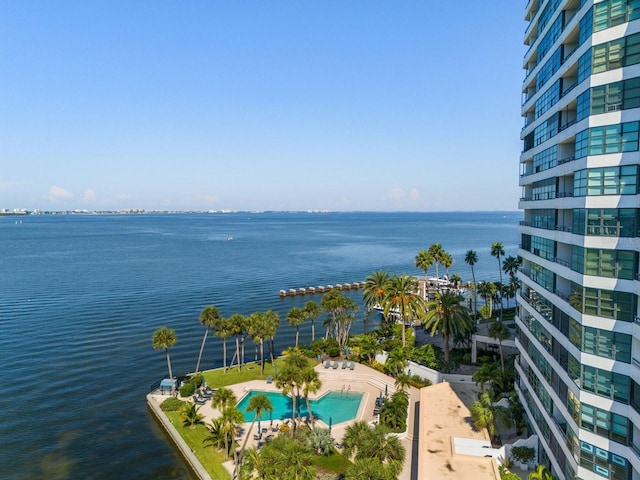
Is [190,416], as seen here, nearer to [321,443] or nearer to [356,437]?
[321,443]

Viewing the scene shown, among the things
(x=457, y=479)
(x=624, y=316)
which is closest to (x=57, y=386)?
(x=457, y=479)

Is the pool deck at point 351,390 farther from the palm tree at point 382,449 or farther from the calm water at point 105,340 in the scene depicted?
the palm tree at point 382,449

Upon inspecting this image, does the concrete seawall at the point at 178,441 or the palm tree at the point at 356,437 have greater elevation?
the palm tree at the point at 356,437

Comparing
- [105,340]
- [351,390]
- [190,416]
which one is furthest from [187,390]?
[105,340]

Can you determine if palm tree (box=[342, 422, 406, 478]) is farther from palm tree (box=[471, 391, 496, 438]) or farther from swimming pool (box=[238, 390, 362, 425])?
swimming pool (box=[238, 390, 362, 425])

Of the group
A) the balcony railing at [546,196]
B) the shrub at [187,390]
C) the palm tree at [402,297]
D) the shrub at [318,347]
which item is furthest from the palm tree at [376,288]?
the balcony railing at [546,196]
